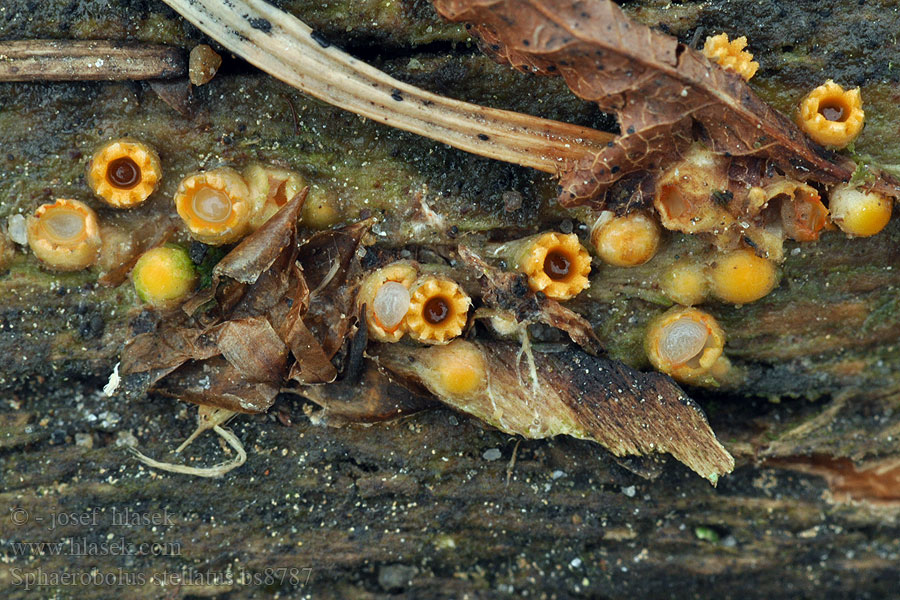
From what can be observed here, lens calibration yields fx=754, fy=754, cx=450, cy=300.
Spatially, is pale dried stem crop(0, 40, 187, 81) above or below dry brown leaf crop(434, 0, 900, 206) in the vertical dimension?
below

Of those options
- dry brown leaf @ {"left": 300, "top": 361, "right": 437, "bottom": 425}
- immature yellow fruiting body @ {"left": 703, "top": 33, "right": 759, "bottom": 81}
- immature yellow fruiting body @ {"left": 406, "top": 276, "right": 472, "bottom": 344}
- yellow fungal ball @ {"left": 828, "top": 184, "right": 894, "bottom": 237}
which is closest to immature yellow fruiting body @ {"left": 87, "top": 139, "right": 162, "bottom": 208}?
dry brown leaf @ {"left": 300, "top": 361, "right": 437, "bottom": 425}

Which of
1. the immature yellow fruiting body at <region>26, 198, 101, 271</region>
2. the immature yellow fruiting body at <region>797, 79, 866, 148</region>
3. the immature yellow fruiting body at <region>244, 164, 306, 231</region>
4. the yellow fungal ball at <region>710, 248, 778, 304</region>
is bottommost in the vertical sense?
the immature yellow fruiting body at <region>26, 198, 101, 271</region>

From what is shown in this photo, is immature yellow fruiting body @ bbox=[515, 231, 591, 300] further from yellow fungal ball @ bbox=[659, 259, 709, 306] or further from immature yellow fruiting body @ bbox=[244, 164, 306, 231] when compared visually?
immature yellow fruiting body @ bbox=[244, 164, 306, 231]

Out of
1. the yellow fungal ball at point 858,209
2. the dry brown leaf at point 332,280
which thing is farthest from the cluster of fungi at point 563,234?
the dry brown leaf at point 332,280

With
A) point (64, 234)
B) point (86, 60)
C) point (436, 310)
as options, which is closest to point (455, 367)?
point (436, 310)

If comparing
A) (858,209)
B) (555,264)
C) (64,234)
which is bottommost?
(64,234)

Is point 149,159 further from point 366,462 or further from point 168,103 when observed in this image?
point 366,462

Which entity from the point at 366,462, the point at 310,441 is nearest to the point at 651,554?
the point at 366,462

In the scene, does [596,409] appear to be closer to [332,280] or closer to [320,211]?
[332,280]
